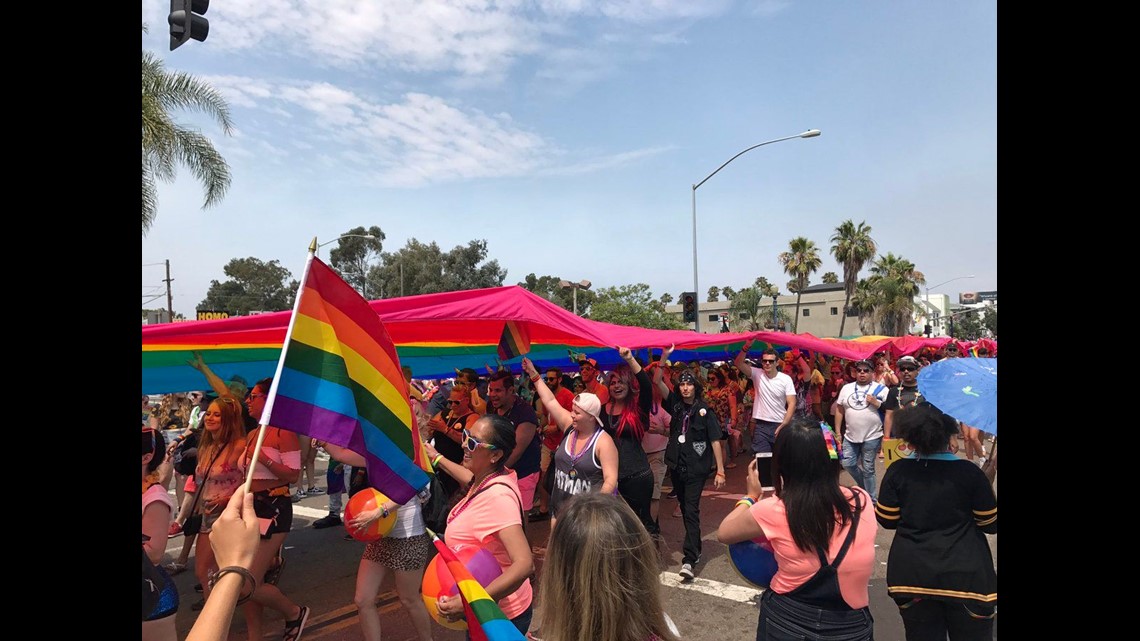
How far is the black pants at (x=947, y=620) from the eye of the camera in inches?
114

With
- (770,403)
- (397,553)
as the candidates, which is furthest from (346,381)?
(770,403)

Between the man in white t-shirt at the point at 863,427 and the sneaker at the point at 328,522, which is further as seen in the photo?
the sneaker at the point at 328,522

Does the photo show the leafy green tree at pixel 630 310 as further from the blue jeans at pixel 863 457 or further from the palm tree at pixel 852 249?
the blue jeans at pixel 863 457

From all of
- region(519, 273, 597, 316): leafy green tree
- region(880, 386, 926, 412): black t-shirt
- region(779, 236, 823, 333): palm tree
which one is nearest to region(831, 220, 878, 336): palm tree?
region(779, 236, 823, 333): palm tree

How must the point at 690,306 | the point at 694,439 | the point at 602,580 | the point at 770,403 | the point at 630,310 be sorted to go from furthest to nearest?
1. the point at 630,310
2. the point at 690,306
3. the point at 770,403
4. the point at 694,439
5. the point at 602,580

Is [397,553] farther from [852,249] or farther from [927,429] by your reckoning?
[852,249]

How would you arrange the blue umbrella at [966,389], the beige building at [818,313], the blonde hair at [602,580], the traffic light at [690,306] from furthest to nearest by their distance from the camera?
the beige building at [818,313] < the traffic light at [690,306] < the blue umbrella at [966,389] < the blonde hair at [602,580]

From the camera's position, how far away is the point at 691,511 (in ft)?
19.2

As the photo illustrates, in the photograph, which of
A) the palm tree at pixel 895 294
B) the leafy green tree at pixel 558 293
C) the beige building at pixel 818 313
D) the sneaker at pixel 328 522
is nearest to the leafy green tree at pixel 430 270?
the leafy green tree at pixel 558 293

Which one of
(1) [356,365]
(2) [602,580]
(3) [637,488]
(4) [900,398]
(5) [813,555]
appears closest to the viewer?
(2) [602,580]

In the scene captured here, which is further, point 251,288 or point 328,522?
point 251,288

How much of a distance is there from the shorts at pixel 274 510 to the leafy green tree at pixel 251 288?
6172cm

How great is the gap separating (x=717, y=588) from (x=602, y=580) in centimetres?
419
